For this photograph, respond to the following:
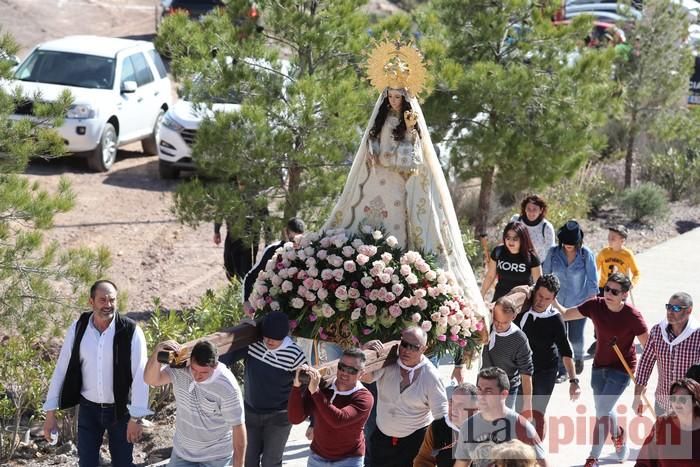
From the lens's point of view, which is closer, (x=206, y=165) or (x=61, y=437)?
(x=61, y=437)

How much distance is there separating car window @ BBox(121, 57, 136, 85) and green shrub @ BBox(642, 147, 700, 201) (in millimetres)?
9030

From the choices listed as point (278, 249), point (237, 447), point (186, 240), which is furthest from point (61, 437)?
point (186, 240)

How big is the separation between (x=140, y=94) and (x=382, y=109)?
1035cm

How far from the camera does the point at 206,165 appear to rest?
12.5 m

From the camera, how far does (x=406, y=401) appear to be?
7559 millimetres

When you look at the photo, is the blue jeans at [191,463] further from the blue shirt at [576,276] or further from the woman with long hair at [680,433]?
the blue shirt at [576,276]

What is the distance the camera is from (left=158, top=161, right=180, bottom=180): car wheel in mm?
18528

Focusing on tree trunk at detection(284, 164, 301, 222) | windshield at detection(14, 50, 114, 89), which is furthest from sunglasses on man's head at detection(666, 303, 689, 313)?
windshield at detection(14, 50, 114, 89)

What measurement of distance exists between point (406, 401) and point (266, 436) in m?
1.05

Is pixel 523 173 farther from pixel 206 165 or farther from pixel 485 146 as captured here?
pixel 206 165

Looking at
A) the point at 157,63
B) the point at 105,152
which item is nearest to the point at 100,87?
the point at 105,152

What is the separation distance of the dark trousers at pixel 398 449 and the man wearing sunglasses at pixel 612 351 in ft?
5.94

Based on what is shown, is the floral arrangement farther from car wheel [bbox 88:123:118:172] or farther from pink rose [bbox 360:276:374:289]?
car wheel [bbox 88:123:118:172]

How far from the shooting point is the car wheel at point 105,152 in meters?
18.2
